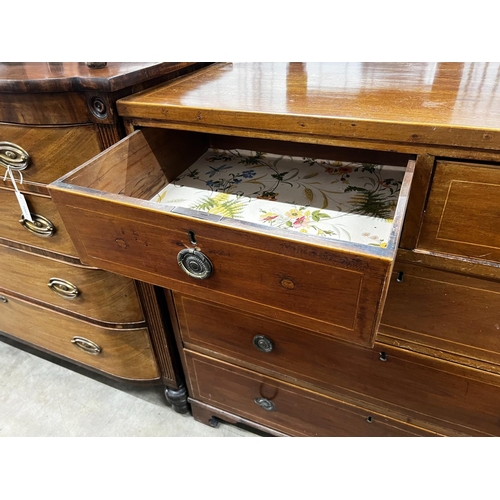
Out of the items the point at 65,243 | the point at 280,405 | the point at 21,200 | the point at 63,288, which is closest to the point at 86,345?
the point at 63,288

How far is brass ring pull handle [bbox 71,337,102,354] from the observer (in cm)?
100

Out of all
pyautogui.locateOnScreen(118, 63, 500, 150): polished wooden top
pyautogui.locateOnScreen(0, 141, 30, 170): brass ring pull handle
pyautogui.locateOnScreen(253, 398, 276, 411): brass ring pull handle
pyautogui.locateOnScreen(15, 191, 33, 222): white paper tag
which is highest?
pyautogui.locateOnScreen(118, 63, 500, 150): polished wooden top

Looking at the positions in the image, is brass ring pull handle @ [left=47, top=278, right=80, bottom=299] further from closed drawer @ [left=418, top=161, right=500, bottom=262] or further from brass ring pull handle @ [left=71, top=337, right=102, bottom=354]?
closed drawer @ [left=418, top=161, right=500, bottom=262]

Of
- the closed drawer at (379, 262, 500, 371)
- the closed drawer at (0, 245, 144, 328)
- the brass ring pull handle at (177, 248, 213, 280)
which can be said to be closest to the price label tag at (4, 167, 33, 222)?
the closed drawer at (0, 245, 144, 328)

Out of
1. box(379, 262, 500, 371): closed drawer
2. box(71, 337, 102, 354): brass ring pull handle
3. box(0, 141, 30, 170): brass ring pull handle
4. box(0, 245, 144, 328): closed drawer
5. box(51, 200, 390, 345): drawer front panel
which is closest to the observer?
box(51, 200, 390, 345): drawer front panel

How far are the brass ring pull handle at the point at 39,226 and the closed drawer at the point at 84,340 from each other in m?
0.26

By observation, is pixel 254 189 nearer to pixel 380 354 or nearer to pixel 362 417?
pixel 380 354

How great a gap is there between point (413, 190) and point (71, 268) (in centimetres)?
73

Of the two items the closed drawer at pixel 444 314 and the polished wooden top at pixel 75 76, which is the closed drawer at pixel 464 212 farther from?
the polished wooden top at pixel 75 76

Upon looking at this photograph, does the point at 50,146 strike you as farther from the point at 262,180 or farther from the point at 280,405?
the point at 280,405

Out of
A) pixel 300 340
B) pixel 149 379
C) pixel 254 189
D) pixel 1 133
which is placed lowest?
pixel 149 379

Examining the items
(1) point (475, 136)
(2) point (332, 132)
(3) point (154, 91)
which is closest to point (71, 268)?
(3) point (154, 91)

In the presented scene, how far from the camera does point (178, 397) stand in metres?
1.03
